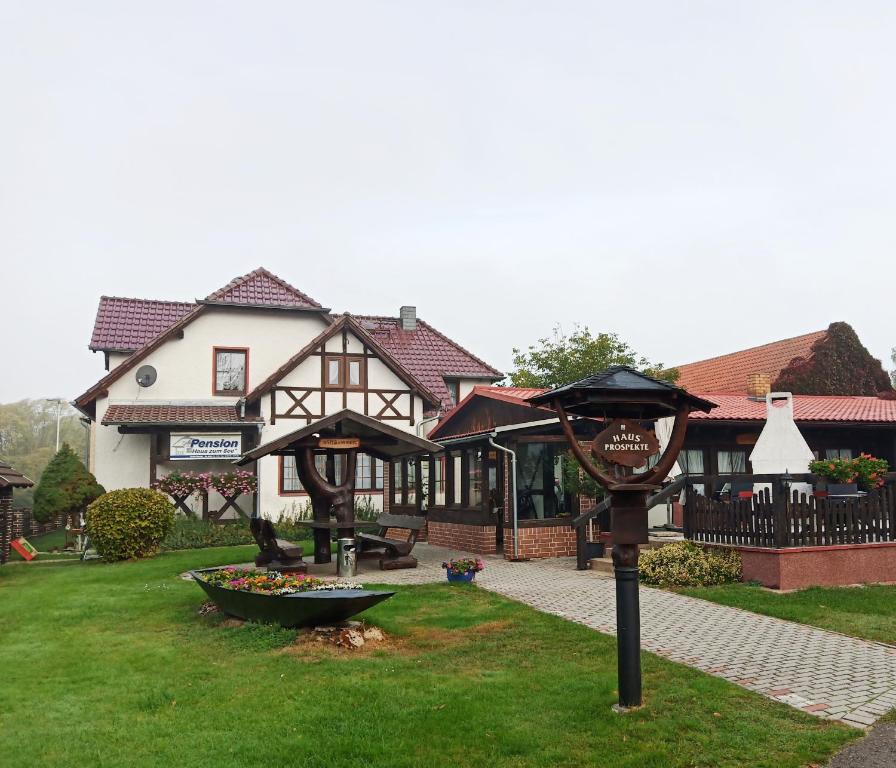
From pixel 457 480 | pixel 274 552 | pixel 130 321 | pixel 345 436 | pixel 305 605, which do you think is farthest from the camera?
pixel 130 321

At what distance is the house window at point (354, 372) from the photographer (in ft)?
82.1

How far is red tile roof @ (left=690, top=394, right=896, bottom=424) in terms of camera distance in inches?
643

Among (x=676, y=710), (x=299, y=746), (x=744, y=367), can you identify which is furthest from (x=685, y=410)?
(x=744, y=367)

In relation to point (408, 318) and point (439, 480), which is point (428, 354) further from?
point (439, 480)

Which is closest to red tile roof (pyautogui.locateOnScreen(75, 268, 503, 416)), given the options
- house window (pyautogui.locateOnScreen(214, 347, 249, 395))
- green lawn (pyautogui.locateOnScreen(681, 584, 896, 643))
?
house window (pyautogui.locateOnScreen(214, 347, 249, 395))

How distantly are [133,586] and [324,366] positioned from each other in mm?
12318

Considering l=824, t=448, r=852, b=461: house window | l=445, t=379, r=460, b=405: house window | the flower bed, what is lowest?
the flower bed

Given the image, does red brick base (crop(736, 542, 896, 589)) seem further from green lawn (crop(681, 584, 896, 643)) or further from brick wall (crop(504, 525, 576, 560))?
brick wall (crop(504, 525, 576, 560))

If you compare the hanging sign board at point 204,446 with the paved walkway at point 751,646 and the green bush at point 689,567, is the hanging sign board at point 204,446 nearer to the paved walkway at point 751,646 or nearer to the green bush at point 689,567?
the paved walkway at point 751,646

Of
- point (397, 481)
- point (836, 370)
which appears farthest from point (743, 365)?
point (397, 481)

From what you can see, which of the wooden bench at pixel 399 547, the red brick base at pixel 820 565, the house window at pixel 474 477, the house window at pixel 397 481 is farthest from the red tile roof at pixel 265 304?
the red brick base at pixel 820 565

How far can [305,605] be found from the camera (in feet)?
27.7

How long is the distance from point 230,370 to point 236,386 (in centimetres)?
53

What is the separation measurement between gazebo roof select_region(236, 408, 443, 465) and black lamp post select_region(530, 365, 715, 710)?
7.76 m
